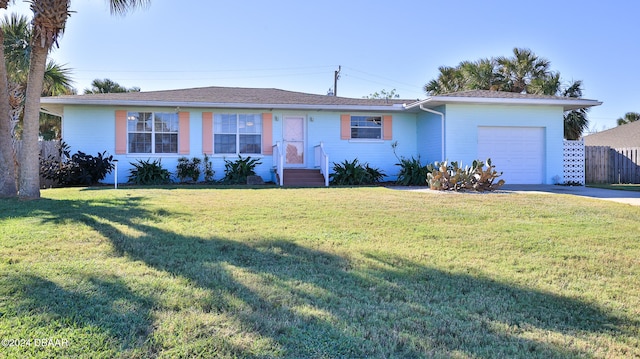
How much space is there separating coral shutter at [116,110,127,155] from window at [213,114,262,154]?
290 cm

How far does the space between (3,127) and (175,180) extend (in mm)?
6427

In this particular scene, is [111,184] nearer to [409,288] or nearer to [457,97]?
[457,97]

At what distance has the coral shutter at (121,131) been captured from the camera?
1545 centimetres

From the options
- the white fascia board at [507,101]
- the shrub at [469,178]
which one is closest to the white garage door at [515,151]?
the white fascia board at [507,101]

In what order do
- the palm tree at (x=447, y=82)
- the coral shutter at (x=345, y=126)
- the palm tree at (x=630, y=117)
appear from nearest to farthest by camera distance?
the coral shutter at (x=345, y=126), the palm tree at (x=447, y=82), the palm tree at (x=630, y=117)

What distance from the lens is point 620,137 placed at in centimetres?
2497

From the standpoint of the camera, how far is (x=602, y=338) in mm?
2996

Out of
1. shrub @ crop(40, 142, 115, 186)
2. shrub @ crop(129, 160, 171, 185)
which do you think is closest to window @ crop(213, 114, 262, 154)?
shrub @ crop(129, 160, 171, 185)

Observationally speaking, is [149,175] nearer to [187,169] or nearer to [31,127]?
[187,169]

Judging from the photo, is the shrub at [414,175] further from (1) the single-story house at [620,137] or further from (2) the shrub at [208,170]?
(1) the single-story house at [620,137]

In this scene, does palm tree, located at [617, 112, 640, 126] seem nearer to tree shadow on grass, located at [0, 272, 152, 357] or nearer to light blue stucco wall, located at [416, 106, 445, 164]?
light blue stucco wall, located at [416, 106, 445, 164]

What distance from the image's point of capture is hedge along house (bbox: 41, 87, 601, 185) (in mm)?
15031

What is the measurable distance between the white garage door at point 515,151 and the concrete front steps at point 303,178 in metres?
5.33

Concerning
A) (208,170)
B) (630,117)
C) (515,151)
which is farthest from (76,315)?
(630,117)
